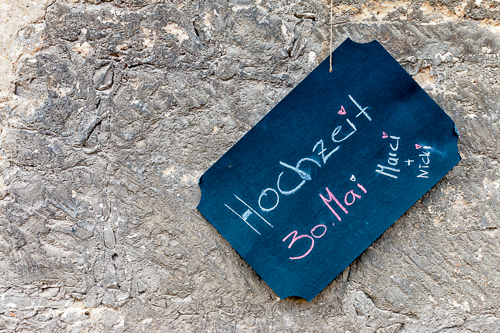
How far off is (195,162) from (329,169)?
1.04ft

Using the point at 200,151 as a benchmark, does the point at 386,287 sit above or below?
below

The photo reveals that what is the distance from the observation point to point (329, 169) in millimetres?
676

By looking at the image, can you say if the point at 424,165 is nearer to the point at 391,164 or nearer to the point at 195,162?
the point at 391,164

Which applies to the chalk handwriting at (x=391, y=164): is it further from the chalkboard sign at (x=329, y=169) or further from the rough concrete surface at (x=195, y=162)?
the rough concrete surface at (x=195, y=162)

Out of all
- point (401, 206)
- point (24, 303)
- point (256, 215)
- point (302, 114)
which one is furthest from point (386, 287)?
point (24, 303)

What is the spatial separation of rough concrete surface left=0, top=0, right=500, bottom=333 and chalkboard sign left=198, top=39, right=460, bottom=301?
0.04 meters

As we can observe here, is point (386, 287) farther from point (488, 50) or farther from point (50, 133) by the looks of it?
point (50, 133)

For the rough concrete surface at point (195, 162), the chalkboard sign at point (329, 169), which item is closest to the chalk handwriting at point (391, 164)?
the chalkboard sign at point (329, 169)

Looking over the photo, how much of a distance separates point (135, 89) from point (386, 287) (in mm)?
762

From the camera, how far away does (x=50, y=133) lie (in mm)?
692

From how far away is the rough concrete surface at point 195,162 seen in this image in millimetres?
685

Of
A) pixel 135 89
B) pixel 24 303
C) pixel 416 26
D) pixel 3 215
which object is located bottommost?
pixel 24 303

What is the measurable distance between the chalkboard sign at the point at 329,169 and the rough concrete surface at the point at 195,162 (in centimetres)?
4

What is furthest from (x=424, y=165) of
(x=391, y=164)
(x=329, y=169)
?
(x=329, y=169)
